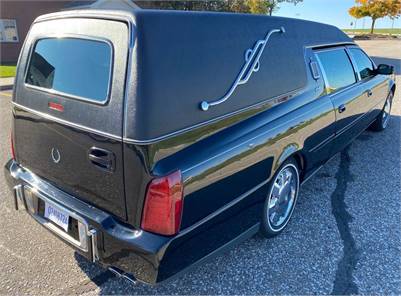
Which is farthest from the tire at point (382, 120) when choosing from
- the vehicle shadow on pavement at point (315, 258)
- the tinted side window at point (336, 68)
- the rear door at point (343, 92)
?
the vehicle shadow on pavement at point (315, 258)

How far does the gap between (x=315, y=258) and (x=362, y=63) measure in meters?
3.00

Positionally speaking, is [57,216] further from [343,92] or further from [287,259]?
[343,92]

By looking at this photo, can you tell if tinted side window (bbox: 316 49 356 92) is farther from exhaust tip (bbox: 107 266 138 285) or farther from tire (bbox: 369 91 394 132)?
exhaust tip (bbox: 107 266 138 285)

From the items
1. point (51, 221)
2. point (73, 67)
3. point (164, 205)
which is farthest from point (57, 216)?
point (73, 67)

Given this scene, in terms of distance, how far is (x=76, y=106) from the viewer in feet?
6.51

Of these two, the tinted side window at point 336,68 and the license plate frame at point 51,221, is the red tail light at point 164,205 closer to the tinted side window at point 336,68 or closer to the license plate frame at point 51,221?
the license plate frame at point 51,221

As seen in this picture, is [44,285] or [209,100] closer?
[209,100]

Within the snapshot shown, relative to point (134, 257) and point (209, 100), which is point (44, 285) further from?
point (209, 100)

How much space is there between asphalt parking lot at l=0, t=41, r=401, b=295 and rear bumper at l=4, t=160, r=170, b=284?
1.37 ft

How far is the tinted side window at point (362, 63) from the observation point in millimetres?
4207

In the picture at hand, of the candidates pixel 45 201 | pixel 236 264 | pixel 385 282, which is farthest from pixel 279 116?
pixel 45 201

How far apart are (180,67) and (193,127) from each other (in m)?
0.35

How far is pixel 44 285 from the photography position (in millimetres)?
2301

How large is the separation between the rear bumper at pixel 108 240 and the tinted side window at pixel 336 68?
2.49 metres
